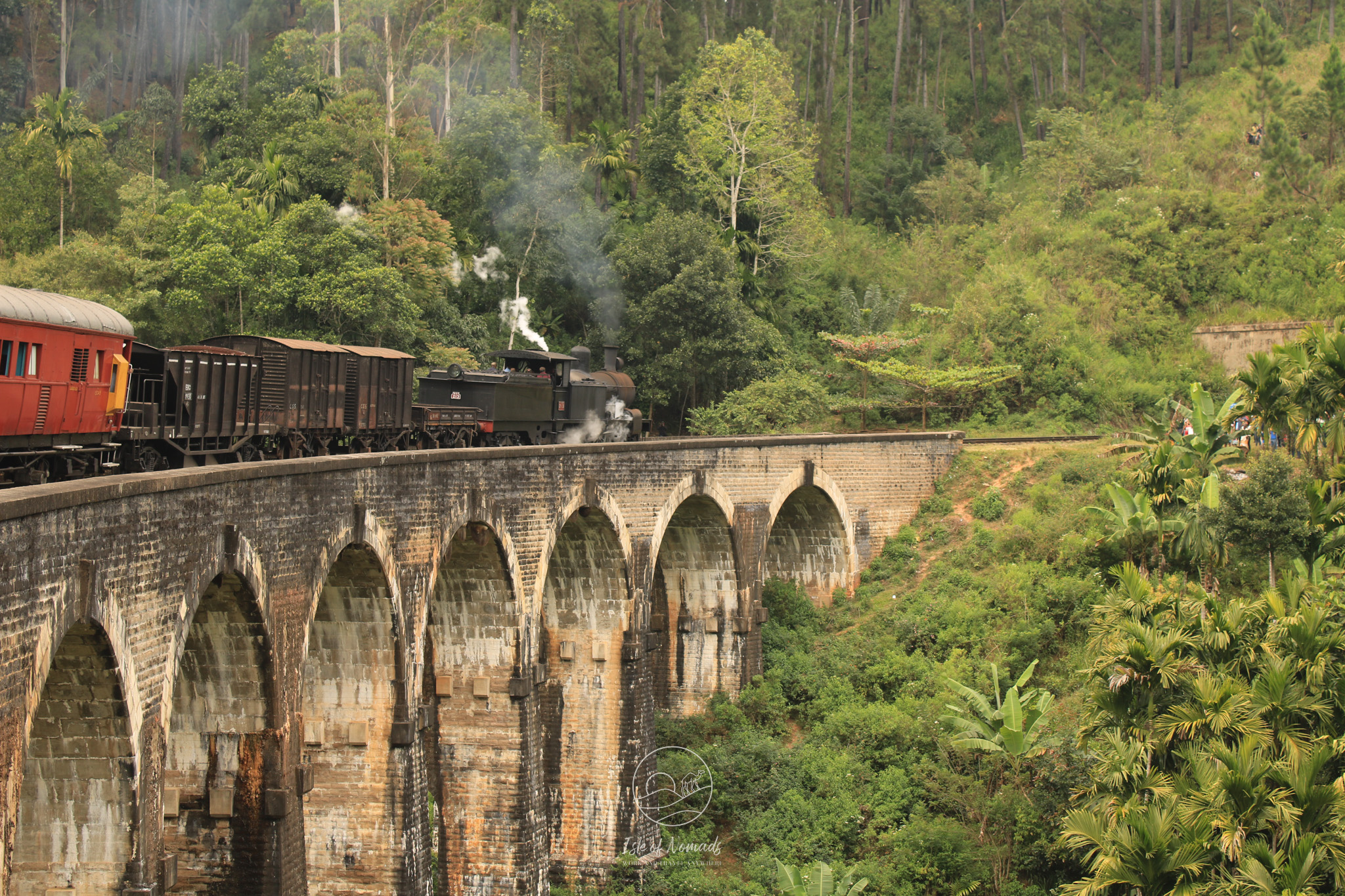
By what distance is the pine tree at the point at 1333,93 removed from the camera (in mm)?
47125

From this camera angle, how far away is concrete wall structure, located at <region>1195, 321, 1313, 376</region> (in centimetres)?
4194

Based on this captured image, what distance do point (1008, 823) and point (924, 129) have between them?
154 ft

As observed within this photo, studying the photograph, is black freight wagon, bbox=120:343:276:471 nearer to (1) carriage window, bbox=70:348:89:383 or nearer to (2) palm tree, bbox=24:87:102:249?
(1) carriage window, bbox=70:348:89:383

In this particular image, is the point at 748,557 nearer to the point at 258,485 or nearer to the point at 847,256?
the point at 258,485

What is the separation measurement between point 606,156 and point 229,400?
32.6 metres

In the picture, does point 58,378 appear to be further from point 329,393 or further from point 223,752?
point 329,393

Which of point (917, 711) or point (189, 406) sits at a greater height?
point (189, 406)

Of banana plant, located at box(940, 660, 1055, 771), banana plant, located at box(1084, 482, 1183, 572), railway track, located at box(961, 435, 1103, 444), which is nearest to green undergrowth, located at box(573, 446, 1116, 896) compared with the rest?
banana plant, located at box(940, 660, 1055, 771)

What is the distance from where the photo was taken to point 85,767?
10742 millimetres

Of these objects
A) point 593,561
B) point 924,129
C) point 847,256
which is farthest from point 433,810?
point 924,129

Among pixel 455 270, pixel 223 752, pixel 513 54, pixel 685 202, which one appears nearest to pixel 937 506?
pixel 455 270

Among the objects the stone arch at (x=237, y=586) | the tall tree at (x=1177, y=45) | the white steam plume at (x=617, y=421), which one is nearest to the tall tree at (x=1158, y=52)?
the tall tree at (x=1177, y=45)

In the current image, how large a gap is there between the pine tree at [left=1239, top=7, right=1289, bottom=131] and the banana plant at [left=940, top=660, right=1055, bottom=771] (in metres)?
36.9

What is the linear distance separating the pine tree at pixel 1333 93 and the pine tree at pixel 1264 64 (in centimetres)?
221
